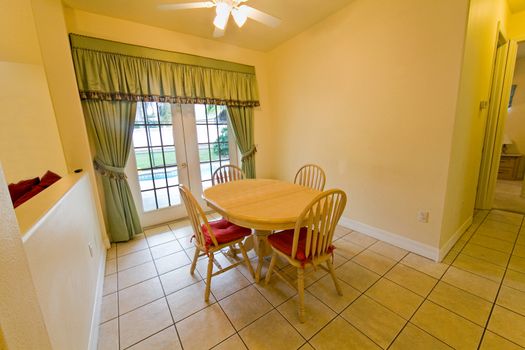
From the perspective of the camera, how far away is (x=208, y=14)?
7.88ft

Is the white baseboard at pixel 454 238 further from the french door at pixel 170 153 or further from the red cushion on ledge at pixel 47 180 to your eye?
the red cushion on ledge at pixel 47 180

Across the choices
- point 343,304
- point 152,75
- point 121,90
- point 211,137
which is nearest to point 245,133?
point 211,137

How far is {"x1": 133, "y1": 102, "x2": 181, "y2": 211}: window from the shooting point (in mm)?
2808

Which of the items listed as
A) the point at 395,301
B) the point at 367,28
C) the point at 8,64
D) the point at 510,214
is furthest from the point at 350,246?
the point at 8,64

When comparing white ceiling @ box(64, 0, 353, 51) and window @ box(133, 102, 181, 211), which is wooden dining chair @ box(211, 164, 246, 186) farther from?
white ceiling @ box(64, 0, 353, 51)

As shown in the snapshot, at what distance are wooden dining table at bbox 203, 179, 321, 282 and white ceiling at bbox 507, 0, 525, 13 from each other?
324 cm

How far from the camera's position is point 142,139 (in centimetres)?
283

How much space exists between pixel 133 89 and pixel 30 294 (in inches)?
100

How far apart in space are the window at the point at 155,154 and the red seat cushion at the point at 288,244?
6.75 ft

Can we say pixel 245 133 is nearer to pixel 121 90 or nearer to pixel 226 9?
pixel 121 90

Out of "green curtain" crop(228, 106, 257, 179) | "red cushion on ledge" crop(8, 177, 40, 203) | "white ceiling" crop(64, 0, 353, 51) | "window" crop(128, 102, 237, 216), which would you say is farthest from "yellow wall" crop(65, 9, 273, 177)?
"red cushion on ledge" crop(8, 177, 40, 203)

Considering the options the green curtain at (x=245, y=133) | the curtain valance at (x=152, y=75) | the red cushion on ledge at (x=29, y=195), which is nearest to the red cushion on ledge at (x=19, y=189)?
the red cushion on ledge at (x=29, y=195)

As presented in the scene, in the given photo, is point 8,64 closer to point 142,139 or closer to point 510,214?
point 142,139

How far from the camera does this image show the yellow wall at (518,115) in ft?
14.5
